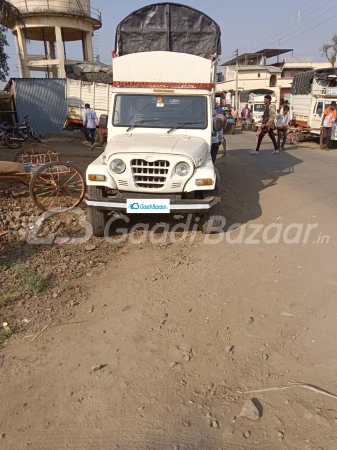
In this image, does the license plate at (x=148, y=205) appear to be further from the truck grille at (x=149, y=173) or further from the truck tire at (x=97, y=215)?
the truck tire at (x=97, y=215)

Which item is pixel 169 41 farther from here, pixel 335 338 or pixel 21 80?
pixel 21 80

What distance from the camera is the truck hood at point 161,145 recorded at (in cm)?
475

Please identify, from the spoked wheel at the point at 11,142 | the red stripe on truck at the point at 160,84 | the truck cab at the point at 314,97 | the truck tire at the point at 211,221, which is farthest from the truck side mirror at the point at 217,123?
the truck cab at the point at 314,97

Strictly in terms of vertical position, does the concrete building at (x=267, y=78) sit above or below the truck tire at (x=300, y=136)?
above

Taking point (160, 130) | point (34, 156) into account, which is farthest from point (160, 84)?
point (34, 156)

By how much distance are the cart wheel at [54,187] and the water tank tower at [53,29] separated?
69.9 ft

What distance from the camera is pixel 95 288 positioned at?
3.99 metres

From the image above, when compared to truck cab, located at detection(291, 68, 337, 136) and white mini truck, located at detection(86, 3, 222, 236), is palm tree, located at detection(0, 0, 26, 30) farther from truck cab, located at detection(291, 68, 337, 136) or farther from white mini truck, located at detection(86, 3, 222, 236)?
truck cab, located at detection(291, 68, 337, 136)

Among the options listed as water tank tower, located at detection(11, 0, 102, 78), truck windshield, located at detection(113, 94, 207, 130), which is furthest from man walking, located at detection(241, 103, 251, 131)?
truck windshield, located at detection(113, 94, 207, 130)

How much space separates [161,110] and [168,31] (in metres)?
2.89

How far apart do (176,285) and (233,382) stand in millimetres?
1510

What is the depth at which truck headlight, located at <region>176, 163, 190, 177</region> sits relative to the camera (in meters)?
4.77

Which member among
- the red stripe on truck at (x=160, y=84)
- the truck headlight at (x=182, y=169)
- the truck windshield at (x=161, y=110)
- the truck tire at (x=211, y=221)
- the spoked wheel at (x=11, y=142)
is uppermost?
the red stripe on truck at (x=160, y=84)

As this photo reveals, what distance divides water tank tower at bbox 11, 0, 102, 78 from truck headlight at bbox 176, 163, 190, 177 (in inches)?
915
